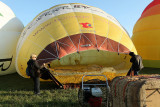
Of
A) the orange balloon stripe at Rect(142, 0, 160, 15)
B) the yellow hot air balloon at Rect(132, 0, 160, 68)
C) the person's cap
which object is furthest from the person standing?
the orange balloon stripe at Rect(142, 0, 160, 15)

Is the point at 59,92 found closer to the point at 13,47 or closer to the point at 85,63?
the point at 85,63

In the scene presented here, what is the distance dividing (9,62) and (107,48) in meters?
5.57

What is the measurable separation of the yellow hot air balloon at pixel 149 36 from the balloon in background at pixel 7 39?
7950 millimetres

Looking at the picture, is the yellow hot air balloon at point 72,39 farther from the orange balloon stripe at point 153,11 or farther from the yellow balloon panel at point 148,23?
the orange balloon stripe at point 153,11

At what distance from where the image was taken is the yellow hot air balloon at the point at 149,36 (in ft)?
33.1

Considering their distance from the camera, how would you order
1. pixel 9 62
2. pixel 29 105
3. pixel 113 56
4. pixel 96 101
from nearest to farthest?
Answer: 1. pixel 96 101
2. pixel 29 105
3. pixel 113 56
4. pixel 9 62

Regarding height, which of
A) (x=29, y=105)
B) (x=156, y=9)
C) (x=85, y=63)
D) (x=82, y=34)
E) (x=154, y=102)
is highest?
(x=156, y=9)

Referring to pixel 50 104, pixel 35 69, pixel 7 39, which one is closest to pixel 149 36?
pixel 35 69

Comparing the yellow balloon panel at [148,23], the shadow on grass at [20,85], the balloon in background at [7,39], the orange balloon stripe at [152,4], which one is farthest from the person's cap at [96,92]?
the orange balloon stripe at [152,4]

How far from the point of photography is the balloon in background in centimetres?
814

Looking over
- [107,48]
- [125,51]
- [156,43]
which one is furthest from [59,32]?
[156,43]

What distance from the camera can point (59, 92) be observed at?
16.3 feet

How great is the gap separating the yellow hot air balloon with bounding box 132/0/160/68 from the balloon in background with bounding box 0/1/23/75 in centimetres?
795

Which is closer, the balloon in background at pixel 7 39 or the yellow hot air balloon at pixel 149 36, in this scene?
the balloon in background at pixel 7 39
